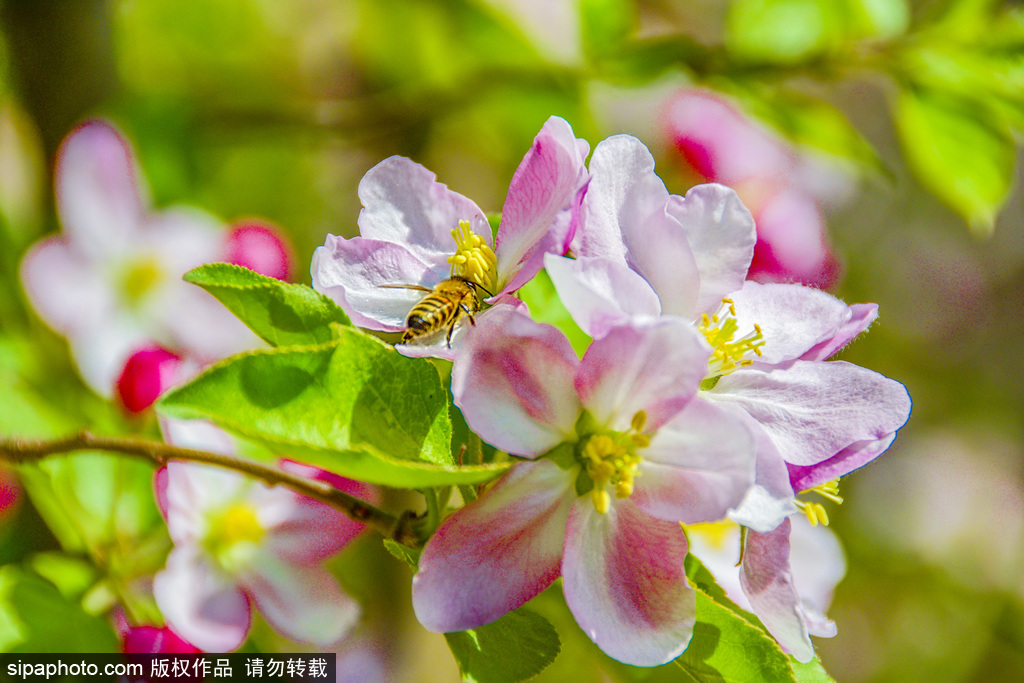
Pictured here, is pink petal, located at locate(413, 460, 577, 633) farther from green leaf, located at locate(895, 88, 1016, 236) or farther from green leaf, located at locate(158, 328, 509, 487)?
green leaf, located at locate(895, 88, 1016, 236)

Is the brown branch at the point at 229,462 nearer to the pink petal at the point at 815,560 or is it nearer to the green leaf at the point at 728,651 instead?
the green leaf at the point at 728,651

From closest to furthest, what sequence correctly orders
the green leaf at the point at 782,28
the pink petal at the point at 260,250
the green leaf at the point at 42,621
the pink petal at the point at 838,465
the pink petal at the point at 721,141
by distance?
the pink petal at the point at 838,465 → the green leaf at the point at 42,621 → the pink petal at the point at 260,250 → the green leaf at the point at 782,28 → the pink petal at the point at 721,141

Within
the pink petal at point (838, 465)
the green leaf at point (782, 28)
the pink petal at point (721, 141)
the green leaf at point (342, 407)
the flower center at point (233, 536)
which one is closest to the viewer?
the green leaf at point (342, 407)

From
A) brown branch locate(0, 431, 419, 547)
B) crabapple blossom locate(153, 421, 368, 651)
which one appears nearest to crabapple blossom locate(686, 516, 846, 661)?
brown branch locate(0, 431, 419, 547)

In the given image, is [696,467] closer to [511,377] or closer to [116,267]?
[511,377]

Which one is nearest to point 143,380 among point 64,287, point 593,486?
point 64,287

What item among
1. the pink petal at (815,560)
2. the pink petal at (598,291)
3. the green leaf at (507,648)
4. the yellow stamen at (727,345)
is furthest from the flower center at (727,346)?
the pink petal at (815,560)

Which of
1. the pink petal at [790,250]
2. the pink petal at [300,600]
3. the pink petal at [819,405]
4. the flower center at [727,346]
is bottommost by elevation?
the pink petal at [300,600]
